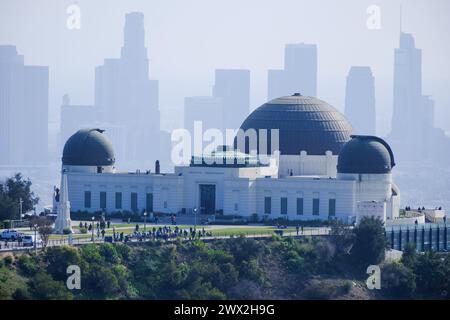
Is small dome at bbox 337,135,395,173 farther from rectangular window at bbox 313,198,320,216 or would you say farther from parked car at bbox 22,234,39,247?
parked car at bbox 22,234,39,247

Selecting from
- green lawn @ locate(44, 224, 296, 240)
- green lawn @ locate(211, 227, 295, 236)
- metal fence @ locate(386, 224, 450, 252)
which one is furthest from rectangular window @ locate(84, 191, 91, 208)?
metal fence @ locate(386, 224, 450, 252)

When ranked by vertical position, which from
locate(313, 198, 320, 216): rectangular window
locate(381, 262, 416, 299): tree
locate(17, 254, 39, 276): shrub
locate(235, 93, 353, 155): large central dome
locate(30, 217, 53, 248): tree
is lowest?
locate(381, 262, 416, 299): tree

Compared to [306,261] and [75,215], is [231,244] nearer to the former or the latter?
[306,261]

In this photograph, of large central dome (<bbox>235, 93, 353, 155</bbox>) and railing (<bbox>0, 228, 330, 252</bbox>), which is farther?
large central dome (<bbox>235, 93, 353, 155</bbox>)

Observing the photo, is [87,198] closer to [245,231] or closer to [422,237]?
[245,231]

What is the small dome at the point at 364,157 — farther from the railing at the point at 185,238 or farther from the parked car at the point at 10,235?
the parked car at the point at 10,235

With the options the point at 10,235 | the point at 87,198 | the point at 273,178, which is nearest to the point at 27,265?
the point at 10,235

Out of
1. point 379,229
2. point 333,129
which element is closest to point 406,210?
point 333,129
